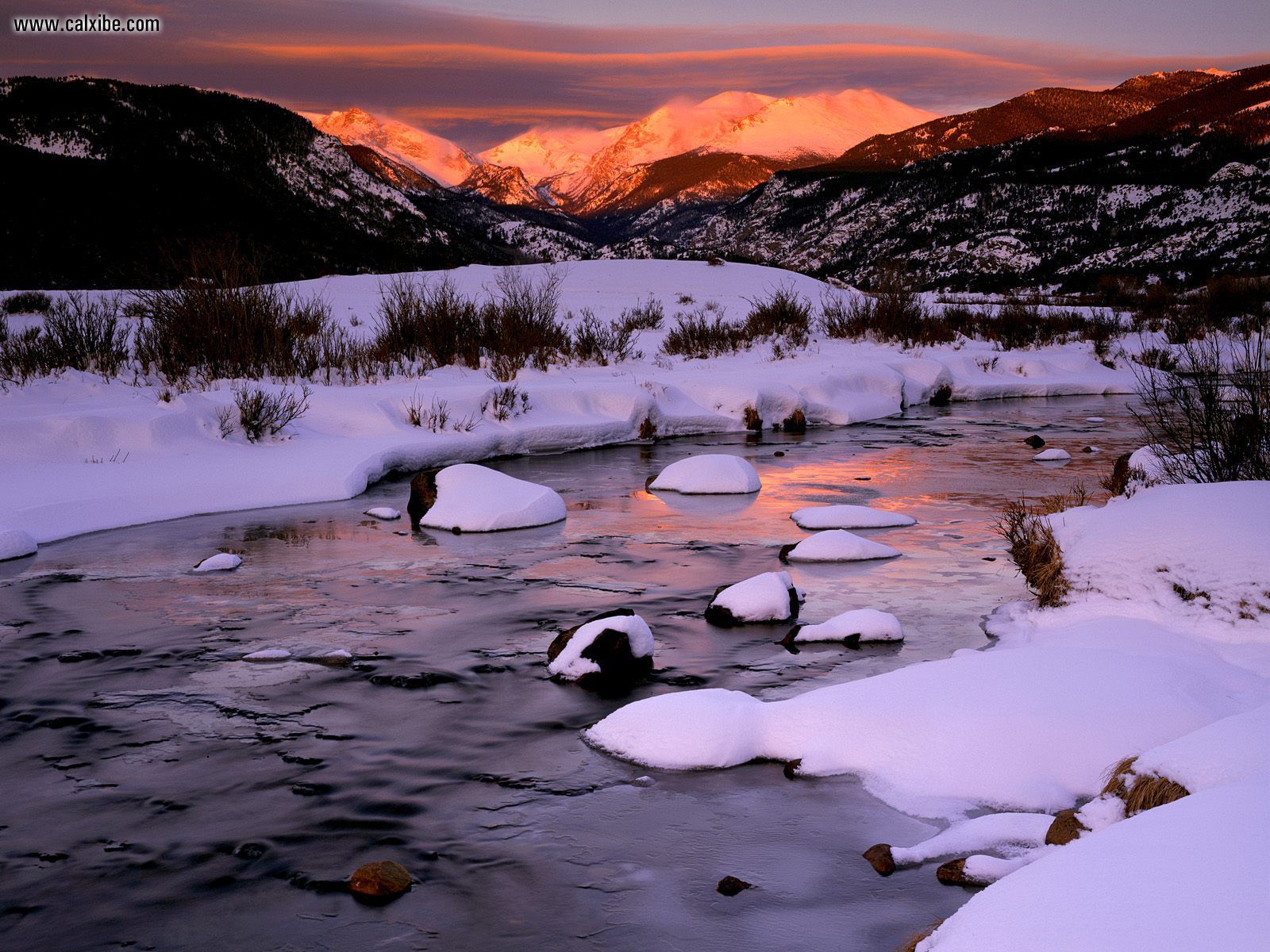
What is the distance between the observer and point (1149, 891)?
1858 mm

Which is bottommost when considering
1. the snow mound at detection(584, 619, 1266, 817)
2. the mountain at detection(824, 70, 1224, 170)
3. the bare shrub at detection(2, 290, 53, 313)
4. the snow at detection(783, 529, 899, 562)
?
the snow at detection(783, 529, 899, 562)

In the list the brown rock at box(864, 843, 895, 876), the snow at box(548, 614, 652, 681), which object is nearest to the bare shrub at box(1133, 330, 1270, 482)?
the snow at box(548, 614, 652, 681)

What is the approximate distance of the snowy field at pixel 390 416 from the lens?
9000 mm

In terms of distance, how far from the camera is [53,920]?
9.89 feet

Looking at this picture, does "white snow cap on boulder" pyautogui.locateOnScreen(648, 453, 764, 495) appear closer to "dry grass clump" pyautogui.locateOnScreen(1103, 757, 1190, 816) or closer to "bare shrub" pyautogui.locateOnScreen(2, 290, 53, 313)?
"dry grass clump" pyautogui.locateOnScreen(1103, 757, 1190, 816)

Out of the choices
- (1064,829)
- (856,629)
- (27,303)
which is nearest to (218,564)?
(856,629)

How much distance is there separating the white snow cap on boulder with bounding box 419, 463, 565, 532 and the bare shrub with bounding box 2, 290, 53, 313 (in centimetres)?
1682

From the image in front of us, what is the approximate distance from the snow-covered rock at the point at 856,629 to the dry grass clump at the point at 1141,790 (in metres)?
2.42

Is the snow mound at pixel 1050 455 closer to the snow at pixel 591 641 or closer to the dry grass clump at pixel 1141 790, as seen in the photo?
the snow at pixel 591 641

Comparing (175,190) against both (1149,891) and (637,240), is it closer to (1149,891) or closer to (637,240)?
(637,240)

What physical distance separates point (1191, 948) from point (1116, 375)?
2084cm

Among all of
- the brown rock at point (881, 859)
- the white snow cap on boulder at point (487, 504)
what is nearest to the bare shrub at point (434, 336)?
the white snow cap on boulder at point (487, 504)

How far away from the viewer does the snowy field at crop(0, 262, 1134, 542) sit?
9.00 meters

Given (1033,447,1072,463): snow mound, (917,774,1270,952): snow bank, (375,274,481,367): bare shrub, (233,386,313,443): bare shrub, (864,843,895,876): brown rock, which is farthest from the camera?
(375,274,481,367): bare shrub
